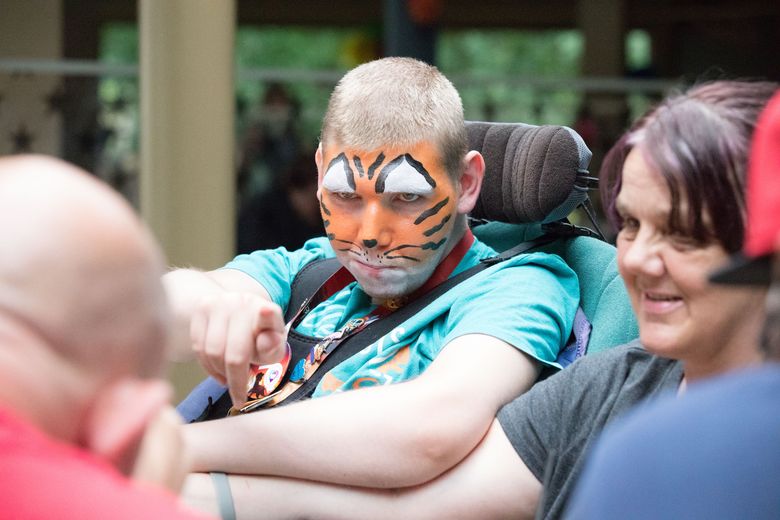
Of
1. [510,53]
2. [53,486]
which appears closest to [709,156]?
[53,486]

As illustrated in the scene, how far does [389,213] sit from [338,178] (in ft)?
0.40

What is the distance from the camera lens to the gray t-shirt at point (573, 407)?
76.7 inches

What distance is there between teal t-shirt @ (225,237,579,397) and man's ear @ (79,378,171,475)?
117 cm

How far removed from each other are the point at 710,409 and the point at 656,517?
0.10m

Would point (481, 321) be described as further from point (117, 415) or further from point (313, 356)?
point (117, 415)

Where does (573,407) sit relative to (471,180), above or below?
below

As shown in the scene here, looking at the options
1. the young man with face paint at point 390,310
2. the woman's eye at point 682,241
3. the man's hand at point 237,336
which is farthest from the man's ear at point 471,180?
the woman's eye at point 682,241

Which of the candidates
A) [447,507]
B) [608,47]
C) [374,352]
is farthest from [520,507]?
[608,47]

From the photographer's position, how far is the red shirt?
0.92 m

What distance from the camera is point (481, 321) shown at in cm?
221

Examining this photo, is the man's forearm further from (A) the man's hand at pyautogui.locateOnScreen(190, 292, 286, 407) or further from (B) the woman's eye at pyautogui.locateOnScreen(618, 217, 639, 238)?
(B) the woman's eye at pyautogui.locateOnScreen(618, 217, 639, 238)

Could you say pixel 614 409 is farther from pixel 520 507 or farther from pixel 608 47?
pixel 608 47

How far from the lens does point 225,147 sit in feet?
12.7

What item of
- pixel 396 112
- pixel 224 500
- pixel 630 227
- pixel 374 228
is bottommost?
pixel 224 500
